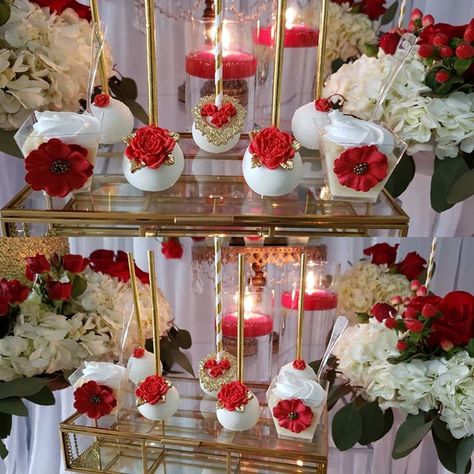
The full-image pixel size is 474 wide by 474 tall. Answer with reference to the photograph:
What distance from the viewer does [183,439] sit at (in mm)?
882

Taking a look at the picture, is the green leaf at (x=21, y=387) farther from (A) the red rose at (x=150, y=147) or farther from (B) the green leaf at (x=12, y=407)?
(A) the red rose at (x=150, y=147)

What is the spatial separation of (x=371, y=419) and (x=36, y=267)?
1.86 ft

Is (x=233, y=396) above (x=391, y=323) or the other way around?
the other way around

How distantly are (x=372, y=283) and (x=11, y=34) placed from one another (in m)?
0.74

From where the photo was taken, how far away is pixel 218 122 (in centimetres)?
77

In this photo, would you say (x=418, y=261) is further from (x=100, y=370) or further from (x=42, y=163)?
(x=42, y=163)

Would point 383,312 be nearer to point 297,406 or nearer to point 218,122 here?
point 297,406

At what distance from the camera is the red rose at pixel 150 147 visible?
0.71 meters

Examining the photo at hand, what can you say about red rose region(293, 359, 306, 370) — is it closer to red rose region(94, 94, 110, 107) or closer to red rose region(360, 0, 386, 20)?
red rose region(94, 94, 110, 107)

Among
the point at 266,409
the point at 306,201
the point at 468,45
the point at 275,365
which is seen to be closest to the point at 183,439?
the point at 266,409

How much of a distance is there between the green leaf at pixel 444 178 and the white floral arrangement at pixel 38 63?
0.55 metres

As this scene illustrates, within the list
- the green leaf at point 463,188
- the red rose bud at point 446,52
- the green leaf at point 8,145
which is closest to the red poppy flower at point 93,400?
the green leaf at point 8,145

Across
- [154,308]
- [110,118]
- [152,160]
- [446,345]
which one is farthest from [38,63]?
[446,345]

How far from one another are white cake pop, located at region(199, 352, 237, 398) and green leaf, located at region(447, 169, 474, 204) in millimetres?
426
